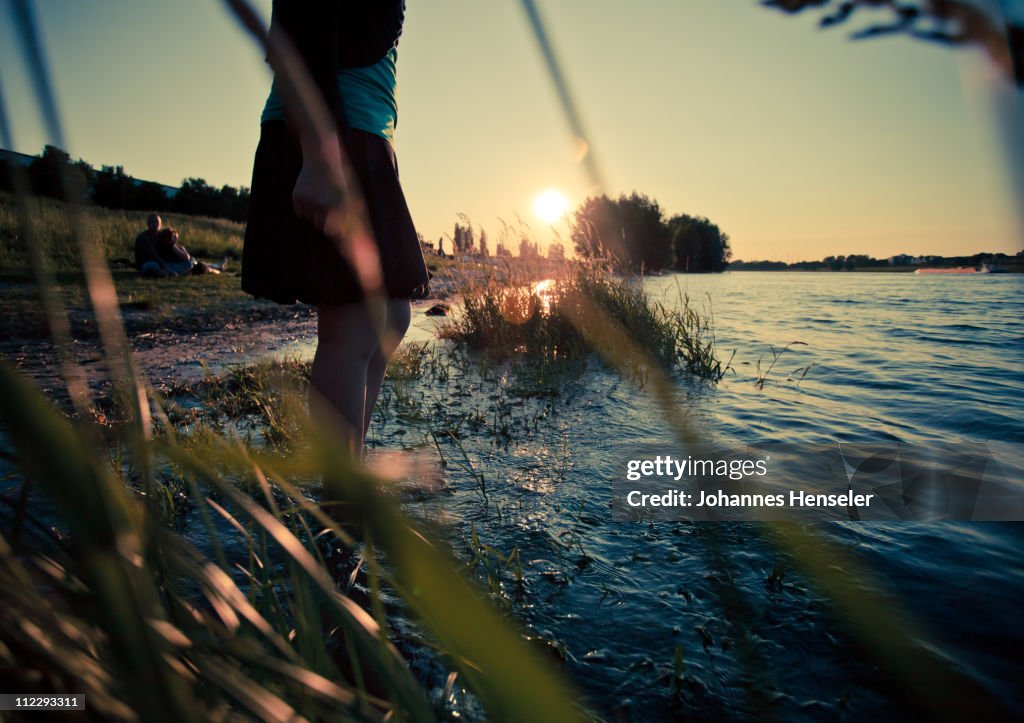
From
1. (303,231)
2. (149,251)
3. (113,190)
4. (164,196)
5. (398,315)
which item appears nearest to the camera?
(303,231)

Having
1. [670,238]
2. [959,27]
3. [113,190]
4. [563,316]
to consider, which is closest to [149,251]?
[563,316]

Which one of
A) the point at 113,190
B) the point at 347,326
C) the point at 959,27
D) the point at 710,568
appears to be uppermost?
the point at 113,190

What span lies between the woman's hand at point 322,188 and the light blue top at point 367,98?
291 millimetres

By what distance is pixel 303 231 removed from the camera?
5.71 feet

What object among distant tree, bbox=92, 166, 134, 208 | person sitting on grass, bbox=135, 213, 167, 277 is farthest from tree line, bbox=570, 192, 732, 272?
distant tree, bbox=92, 166, 134, 208

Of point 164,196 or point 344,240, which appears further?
point 164,196

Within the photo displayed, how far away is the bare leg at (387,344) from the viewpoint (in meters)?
2.11

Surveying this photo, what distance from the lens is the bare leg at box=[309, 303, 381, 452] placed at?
1840 mm

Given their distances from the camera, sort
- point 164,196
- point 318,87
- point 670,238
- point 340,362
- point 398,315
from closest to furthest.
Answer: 1. point 318,87
2. point 340,362
3. point 398,315
4. point 164,196
5. point 670,238

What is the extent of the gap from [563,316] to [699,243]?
52373mm

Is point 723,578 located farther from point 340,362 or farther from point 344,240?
point 344,240

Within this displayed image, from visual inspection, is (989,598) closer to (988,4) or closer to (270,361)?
(988,4)

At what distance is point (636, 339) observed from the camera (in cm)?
545

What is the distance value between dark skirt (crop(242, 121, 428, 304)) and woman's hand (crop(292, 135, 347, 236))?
17 centimetres
